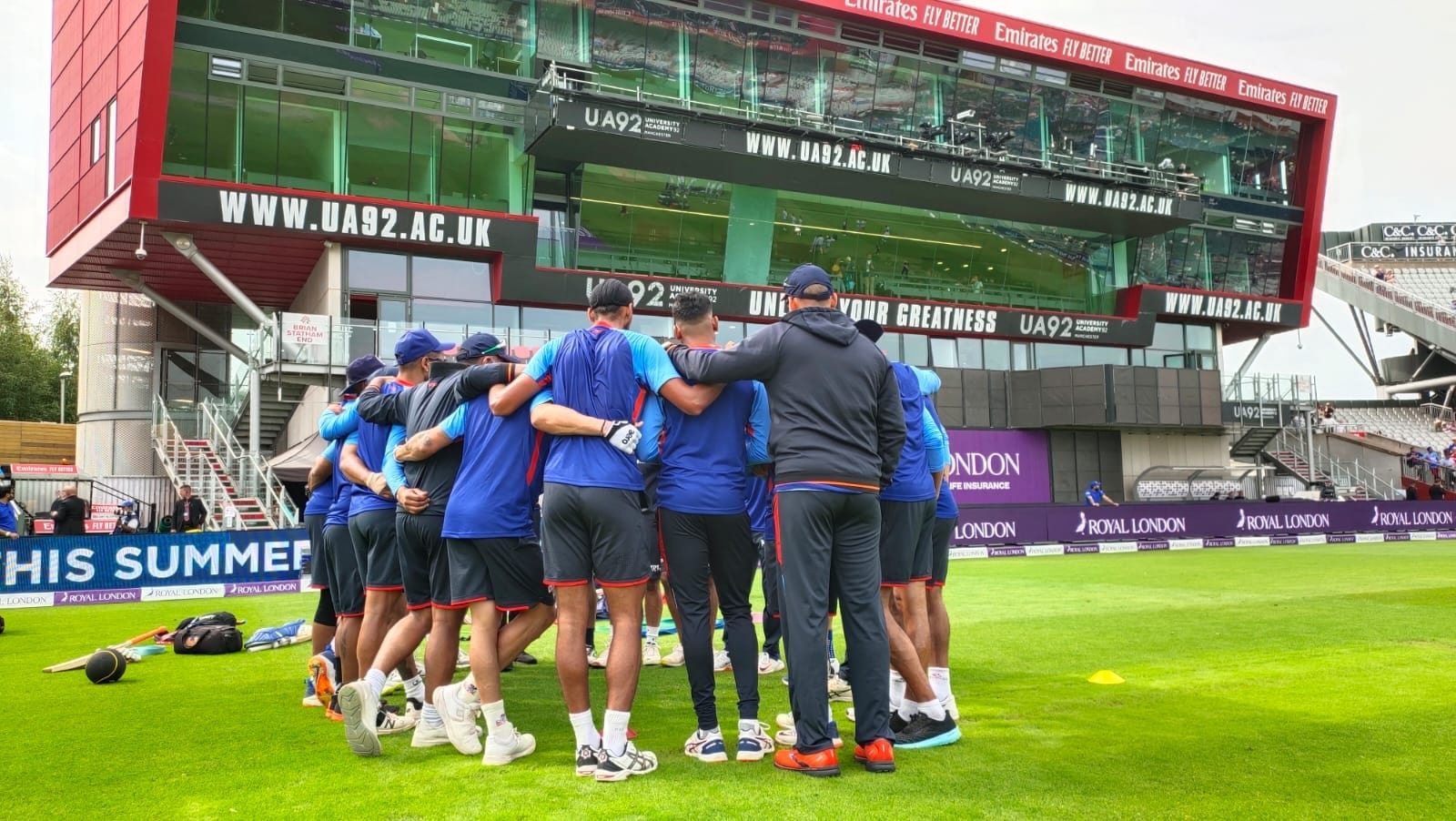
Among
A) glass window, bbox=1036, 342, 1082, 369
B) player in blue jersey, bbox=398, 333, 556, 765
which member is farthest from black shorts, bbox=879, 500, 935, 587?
glass window, bbox=1036, 342, 1082, 369

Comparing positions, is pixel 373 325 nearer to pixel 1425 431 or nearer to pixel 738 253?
pixel 738 253

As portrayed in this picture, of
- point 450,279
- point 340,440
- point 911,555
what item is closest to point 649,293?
point 450,279

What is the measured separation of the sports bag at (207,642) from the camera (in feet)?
29.4

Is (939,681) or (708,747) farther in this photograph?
(939,681)

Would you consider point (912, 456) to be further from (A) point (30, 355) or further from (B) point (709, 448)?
(A) point (30, 355)

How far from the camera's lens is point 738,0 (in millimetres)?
28094

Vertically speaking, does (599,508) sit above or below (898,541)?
above

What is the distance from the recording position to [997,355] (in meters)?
34.4

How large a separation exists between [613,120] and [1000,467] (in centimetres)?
1744

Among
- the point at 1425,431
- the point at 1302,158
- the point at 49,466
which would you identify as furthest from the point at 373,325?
the point at 1425,431

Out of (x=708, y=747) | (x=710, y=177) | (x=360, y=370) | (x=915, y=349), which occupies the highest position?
(x=710, y=177)

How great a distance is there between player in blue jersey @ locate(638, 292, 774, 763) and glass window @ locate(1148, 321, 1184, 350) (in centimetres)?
3590

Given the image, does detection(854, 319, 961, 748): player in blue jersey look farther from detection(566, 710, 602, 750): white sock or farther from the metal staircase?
the metal staircase

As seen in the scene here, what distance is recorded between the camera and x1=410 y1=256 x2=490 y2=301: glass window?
84.5ft
